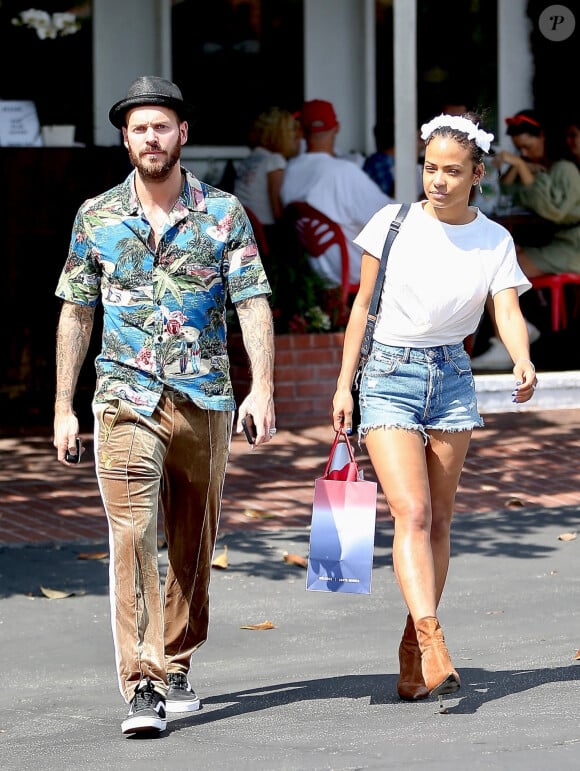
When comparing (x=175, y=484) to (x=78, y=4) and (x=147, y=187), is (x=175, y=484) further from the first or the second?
(x=78, y=4)

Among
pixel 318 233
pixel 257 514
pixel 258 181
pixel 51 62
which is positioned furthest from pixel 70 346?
pixel 51 62

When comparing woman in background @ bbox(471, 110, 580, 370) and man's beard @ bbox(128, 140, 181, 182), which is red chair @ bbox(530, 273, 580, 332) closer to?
woman in background @ bbox(471, 110, 580, 370)

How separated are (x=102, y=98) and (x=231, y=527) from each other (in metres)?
5.72

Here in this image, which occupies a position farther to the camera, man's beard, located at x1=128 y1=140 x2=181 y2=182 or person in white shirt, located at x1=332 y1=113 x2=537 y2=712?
person in white shirt, located at x1=332 y1=113 x2=537 y2=712

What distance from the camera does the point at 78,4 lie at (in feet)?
43.1

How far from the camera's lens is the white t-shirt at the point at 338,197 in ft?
38.6

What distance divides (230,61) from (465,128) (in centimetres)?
858

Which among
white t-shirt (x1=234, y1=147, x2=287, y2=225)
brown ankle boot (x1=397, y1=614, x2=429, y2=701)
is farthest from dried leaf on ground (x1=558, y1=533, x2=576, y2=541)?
white t-shirt (x1=234, y1=147, x2=287, y2=225)

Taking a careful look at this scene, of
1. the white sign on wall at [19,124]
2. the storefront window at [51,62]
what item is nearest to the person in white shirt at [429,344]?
the white sign on wall at [19,124]

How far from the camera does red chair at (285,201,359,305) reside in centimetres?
1166

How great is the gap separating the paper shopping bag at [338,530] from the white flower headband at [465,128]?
3.72ft

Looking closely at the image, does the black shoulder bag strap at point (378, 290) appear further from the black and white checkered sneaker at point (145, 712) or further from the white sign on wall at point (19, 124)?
the white sign on wall at point (19, 124)

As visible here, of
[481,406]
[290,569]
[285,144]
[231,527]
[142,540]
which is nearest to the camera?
[142,540]

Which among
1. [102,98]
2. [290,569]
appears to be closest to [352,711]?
[290,569]
